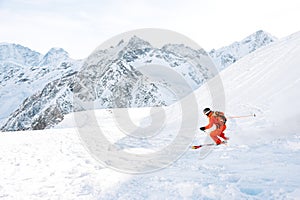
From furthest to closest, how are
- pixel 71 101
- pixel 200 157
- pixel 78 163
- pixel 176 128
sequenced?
1. pixel 71 101
2. pixel 176 128
3. pixel 78 163
4. pixel 200 157

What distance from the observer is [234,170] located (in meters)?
7.76

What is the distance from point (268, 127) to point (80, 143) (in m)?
8.86

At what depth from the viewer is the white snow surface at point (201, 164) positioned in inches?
271

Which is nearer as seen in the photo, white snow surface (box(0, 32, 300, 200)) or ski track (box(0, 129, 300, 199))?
ski track (box(0, 129, 300, 199))

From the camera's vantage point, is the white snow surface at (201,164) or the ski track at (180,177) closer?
the ski track at (180,177)

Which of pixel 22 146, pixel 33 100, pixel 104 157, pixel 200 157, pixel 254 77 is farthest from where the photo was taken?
pixel 33 100

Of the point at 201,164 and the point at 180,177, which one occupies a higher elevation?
the point at 201,164

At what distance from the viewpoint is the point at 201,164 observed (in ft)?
28.8

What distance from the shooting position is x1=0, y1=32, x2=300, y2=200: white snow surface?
6.89 meters

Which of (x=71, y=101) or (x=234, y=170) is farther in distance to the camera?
(x=71, y=101)

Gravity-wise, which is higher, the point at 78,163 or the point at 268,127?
the point at 268,127

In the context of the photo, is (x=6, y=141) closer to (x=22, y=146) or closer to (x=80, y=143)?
(x=22, y=146)

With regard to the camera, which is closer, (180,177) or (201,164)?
(180,177)

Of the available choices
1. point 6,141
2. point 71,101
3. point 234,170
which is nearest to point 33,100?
point 71,101
